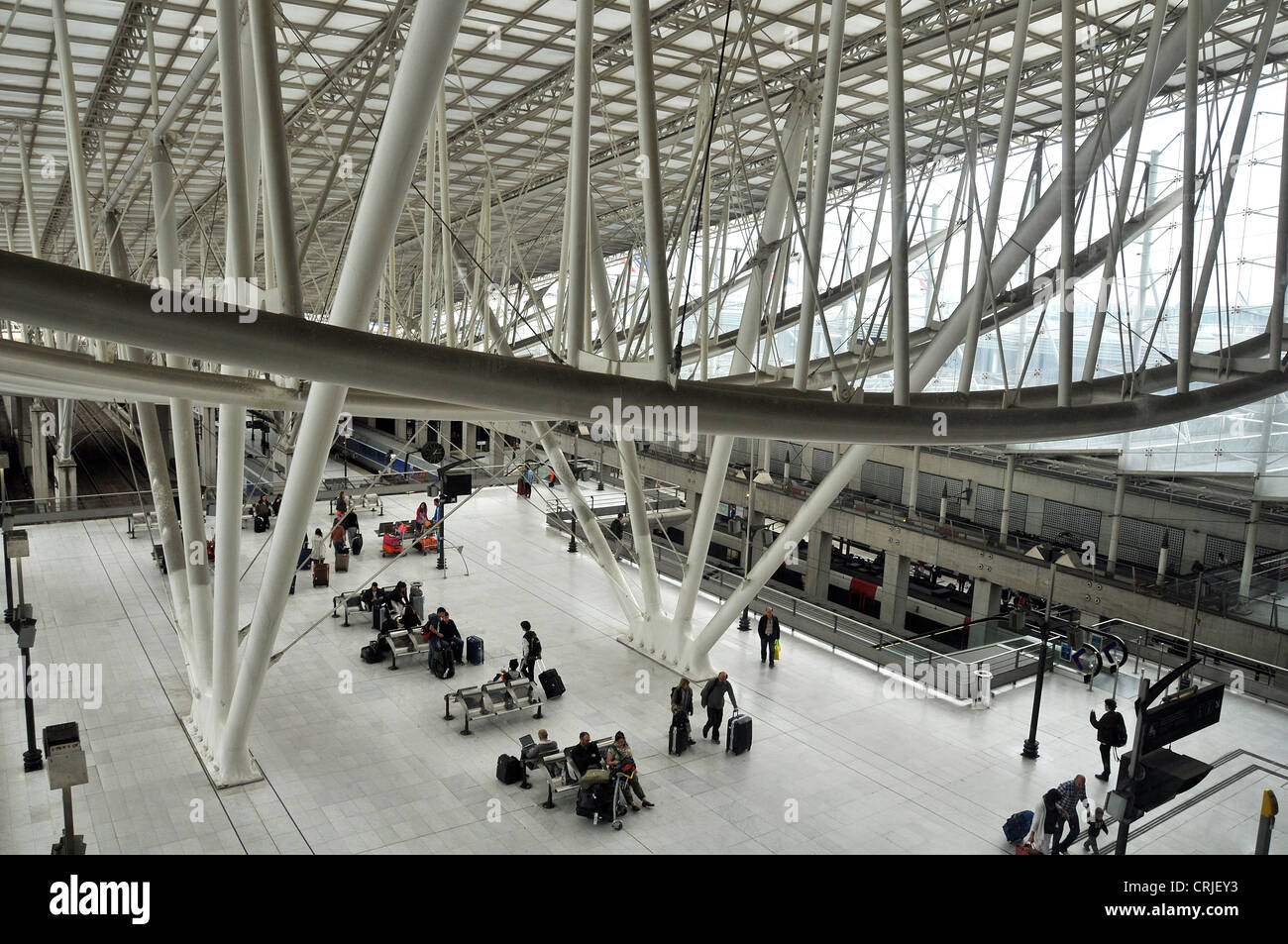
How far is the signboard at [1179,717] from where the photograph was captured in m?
11.6

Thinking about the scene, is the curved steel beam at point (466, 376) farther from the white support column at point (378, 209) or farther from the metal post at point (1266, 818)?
the metal post at point (1266, 818)

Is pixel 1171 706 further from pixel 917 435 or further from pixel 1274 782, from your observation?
pixel 1274 782

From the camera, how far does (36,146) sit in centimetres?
2775

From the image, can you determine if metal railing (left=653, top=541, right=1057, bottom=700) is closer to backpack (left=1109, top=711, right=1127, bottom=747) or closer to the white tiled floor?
the white tiled floor

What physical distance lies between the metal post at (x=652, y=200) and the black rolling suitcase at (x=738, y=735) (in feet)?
33.4

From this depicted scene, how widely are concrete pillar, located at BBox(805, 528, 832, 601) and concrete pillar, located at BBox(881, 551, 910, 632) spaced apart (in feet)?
11.3

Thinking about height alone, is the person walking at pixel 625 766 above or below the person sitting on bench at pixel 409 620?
below

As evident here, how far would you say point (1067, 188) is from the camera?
1084cm

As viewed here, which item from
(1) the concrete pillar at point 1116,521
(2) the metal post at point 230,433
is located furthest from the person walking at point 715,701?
(1) the concrete pillar at point 1116,521

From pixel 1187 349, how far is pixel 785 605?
47.7 ft

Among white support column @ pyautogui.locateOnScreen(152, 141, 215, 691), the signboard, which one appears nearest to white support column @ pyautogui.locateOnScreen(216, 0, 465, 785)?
white support column @ pyautogui.locateOnScreen(152, 141, 215, 691)

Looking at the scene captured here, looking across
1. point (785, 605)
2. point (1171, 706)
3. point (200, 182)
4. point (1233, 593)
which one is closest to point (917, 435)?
point (1171, 706)

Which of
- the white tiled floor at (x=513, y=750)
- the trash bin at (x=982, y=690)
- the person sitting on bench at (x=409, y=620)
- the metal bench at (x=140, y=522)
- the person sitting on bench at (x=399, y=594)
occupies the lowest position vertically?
the white tiled floor at (x=513, y=750)
